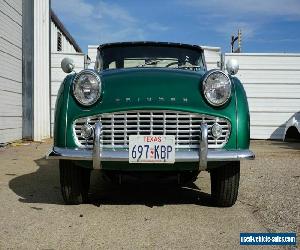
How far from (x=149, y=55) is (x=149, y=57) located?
25mm

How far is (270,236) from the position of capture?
9.93 feet

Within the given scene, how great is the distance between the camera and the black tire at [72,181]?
3.73m

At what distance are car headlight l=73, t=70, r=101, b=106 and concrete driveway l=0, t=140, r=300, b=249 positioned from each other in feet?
3.13

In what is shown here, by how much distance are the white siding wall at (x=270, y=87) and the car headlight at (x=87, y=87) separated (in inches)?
373

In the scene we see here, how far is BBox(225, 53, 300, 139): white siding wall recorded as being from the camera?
12531 millimetres

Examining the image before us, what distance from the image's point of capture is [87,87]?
3590 mm

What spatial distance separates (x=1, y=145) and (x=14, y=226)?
603 centimetres

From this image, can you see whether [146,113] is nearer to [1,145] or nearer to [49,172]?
[49,172]

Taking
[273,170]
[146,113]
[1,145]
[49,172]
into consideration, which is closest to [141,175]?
[146,113]

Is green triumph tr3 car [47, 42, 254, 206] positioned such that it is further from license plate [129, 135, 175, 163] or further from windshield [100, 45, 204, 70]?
windshield [100, 45, 204, 70]

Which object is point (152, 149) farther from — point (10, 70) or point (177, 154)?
point (10, 70)

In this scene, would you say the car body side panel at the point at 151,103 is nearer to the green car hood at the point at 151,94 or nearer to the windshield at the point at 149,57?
the green car hood at the point at 151,94

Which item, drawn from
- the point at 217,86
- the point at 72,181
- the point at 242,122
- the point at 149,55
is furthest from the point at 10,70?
the point at 242,122

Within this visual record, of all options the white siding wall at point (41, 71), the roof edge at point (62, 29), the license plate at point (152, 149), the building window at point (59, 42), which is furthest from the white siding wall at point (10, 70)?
the license plate at point (152, 149)
